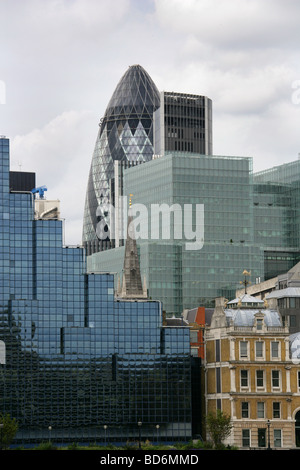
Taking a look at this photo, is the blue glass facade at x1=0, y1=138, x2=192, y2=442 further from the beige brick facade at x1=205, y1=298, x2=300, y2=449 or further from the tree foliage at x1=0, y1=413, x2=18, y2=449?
the tree foliage at x1=0, y1=413, x2=18, y2=449

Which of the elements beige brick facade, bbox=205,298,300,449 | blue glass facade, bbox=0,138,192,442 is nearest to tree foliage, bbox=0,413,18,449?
blue glass facade, bbox=0,138,192,442

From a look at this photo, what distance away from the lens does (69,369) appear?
7717 inches

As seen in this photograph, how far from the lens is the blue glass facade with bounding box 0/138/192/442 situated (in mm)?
193500

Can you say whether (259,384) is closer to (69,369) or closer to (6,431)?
(69,369)

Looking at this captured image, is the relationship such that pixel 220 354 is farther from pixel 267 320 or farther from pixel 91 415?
pixel 91 415

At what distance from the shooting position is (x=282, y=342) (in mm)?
191875

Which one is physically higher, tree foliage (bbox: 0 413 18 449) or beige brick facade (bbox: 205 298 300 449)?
beige brick facade (bbox: 205 298 300 449)

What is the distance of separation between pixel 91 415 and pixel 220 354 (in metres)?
22.8

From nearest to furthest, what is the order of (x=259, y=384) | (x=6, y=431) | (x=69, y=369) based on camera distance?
(x=6, y=431)
(x=259, y=384)
(x=69, y=369)

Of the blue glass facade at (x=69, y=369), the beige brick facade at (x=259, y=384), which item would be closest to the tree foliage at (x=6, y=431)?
the blue glass facade at (x=69, y=369)

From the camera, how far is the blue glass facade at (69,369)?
193500 mm

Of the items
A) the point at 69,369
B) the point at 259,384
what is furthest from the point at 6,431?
the point at 259,384
